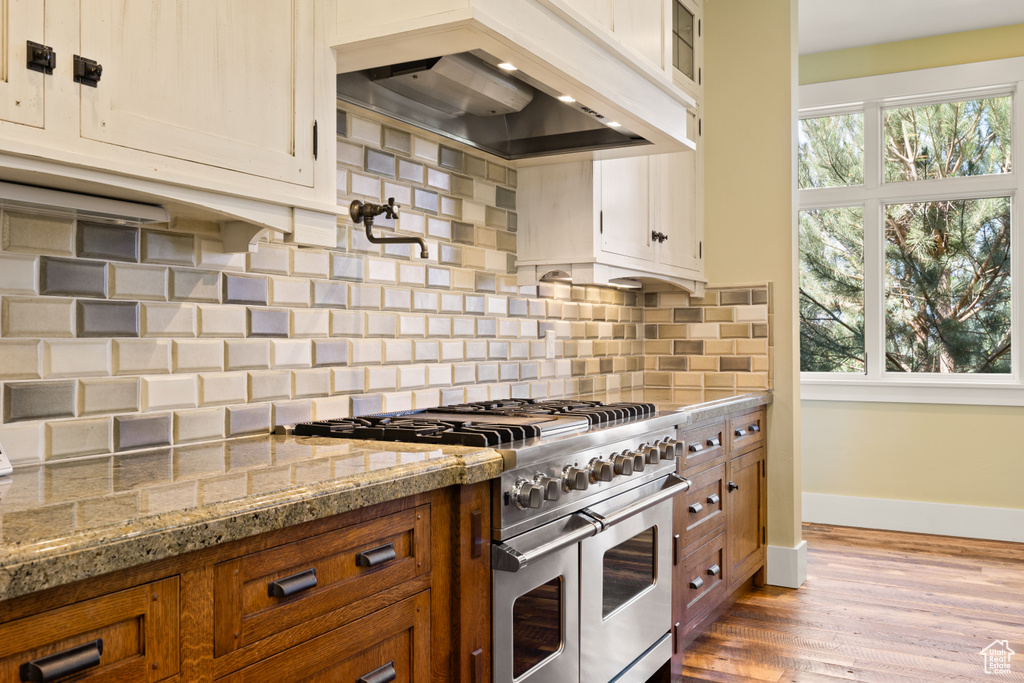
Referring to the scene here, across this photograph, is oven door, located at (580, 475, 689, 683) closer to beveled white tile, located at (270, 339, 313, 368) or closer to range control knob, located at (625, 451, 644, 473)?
range control knob, located at (625, 451, 644, 473)

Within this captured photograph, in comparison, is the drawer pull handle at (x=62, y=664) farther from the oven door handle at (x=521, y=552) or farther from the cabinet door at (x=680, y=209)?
the cabinet door at (x=680, y=209)

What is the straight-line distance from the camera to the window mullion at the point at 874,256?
5.14 m

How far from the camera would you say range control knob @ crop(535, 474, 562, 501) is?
5.91 feet

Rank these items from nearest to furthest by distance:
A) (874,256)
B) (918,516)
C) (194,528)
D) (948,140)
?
(194,528) < (918,516) < (948,140) < (874,256)

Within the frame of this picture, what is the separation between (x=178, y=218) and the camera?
1726 mm

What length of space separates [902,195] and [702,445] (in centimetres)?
304

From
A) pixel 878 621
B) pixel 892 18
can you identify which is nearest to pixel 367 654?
pixel 878 621

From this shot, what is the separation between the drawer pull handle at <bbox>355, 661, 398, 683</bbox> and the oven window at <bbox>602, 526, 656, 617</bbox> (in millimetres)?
854

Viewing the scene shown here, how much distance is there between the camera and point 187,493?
1164mm

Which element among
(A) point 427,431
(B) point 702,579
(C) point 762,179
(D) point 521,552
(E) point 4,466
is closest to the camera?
(E) point 4,466

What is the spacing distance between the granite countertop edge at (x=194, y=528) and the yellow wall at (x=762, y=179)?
107 inches

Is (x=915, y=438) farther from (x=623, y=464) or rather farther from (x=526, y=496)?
(x=526, y=496)

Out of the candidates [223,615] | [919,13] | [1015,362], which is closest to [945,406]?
[1015,362]
